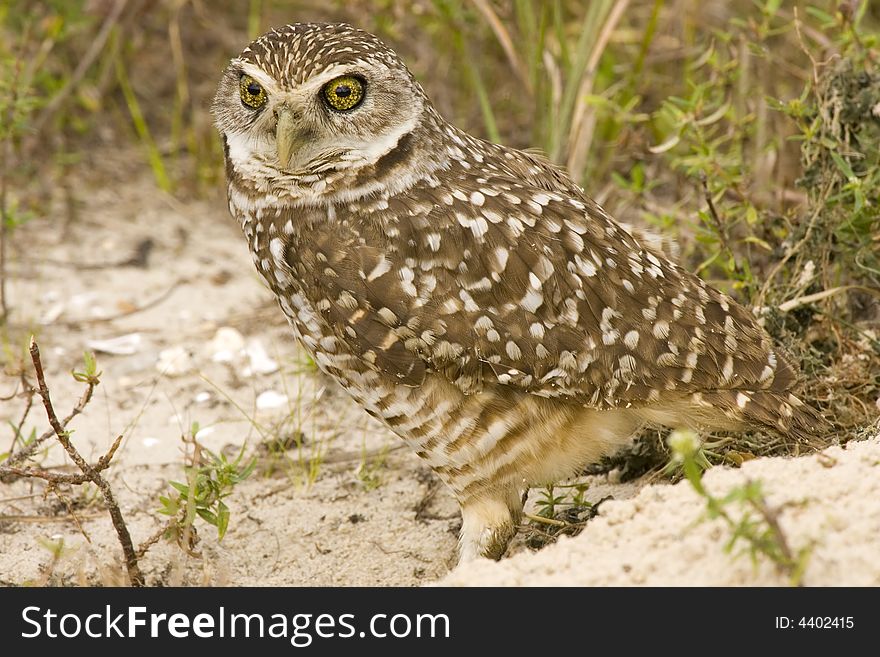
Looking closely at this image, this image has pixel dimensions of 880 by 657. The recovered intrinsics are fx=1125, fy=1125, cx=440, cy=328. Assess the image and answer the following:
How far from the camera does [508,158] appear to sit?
11.7 feet

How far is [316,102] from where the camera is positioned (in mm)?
3213

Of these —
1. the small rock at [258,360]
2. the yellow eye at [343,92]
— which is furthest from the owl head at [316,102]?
the small rock at [258,360]

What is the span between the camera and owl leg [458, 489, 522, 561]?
133 inches

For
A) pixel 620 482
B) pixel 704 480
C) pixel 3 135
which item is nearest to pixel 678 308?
pixel 704 480

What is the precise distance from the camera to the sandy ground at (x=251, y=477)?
104 inches

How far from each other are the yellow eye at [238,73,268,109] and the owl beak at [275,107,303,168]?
0.11m

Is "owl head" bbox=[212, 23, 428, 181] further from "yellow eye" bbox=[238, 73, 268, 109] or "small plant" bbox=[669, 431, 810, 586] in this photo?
"small plant" bbox=[669, 431, 810, 586]

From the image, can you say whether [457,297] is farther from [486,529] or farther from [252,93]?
[252,93]

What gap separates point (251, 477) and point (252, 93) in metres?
A: 1.49

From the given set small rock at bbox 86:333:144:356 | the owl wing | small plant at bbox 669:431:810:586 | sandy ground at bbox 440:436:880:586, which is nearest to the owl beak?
the owl wing

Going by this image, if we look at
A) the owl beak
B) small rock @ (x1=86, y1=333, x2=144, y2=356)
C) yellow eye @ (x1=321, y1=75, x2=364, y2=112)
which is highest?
yellow eye @ (x1=321, y1=75, x2=364, y2=112)

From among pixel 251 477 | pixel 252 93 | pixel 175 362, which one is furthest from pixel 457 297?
pixel 175 362
